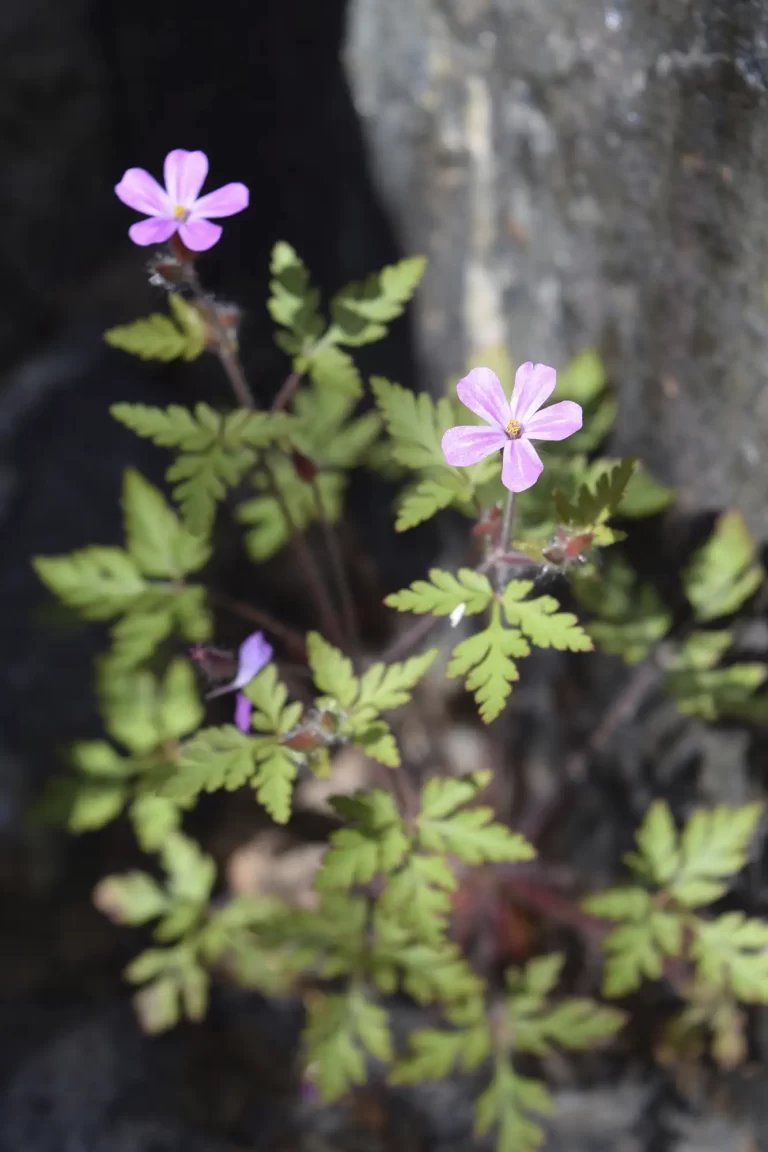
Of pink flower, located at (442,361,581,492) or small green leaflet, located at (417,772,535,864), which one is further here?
small green leaflet, located at (417,772,535,864)

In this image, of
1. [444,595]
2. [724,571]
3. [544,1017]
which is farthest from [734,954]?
[444,595]

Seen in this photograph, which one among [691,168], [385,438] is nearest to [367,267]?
[385,438]

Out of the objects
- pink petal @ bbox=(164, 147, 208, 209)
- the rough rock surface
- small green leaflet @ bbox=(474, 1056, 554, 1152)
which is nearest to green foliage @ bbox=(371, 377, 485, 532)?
pink petal @ bbox=(164, 147, 208, 209)

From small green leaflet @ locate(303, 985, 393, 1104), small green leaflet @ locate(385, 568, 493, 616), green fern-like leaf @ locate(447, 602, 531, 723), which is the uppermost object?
small green leaflet @ locate(385, 568, 493, 616)

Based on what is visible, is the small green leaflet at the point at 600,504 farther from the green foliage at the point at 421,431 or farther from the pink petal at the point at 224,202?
the pink petal at the point at 224,202

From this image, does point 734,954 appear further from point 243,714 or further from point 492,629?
point 243,714

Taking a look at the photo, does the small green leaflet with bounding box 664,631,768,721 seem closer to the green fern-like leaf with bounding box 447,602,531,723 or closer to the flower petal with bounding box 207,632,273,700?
the green fern-like leaf with bounding box 447,602,531,723

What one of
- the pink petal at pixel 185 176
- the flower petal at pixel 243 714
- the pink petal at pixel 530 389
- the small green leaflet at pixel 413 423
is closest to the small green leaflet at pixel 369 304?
the small green leaflet at pixel 413 423
